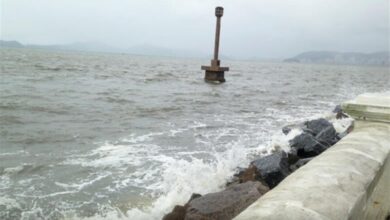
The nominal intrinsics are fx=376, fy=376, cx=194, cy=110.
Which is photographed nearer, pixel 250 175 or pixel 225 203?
pixel 225 203

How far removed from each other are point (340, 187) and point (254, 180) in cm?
397

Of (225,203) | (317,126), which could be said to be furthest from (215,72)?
(225,203)

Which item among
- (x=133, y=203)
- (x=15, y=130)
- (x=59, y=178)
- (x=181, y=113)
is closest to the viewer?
(x=133, y=203)

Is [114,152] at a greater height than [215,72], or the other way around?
[215,72]

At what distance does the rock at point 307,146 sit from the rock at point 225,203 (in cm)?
385

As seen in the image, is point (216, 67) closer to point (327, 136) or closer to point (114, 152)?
point (327, 136)

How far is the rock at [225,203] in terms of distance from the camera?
3969 mm

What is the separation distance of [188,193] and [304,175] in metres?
4.09

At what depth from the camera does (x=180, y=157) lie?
8.03 metres

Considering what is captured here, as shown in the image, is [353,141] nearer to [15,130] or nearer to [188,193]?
[188,193]

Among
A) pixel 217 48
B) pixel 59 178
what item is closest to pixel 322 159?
pixel 59 178

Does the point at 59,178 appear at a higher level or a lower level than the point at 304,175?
Result: lower

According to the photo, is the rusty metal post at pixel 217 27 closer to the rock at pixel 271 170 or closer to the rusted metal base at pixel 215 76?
the rusted metal base at pixel 215 76

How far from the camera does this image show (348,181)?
2031mm
